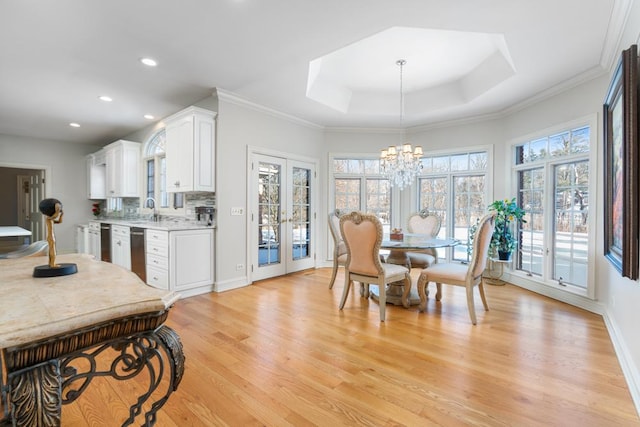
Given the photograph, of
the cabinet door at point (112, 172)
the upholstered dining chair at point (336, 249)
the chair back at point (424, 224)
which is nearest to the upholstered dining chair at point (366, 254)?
the upholstered dining chair at point (336, 249)

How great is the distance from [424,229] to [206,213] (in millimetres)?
3243

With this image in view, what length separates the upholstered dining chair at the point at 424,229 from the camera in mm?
4184

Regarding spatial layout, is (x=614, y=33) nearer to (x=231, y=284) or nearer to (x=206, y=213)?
(x=206, y=213)

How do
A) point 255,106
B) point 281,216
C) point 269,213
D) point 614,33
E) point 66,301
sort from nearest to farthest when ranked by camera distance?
1. point 66,301
2. point 614,33
3. point 255,106
4. point 269,213
5. point 281,216

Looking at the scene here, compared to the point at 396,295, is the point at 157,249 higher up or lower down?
higher up

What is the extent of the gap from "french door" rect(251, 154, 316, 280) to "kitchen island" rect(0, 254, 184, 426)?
344 centimetres

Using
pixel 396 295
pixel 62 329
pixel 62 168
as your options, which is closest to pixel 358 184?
pixel 396 295

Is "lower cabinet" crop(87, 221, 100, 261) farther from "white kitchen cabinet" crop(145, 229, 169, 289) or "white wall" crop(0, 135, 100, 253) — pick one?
"white kitchen cabinet" crop(145, 229, 169, 289)

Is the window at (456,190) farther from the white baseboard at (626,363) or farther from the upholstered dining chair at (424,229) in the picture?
the white baseboard at (626,363)

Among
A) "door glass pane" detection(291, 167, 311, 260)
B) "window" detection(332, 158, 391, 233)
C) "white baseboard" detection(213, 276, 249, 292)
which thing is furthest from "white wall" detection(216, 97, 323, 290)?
"window" detection(332, 158, 391, 233)

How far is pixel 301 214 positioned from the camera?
215 inches

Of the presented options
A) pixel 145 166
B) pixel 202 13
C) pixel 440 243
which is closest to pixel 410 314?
pixel 440 243

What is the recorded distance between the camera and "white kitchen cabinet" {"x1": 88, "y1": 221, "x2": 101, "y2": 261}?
569cm

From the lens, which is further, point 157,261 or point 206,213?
point 206,213
